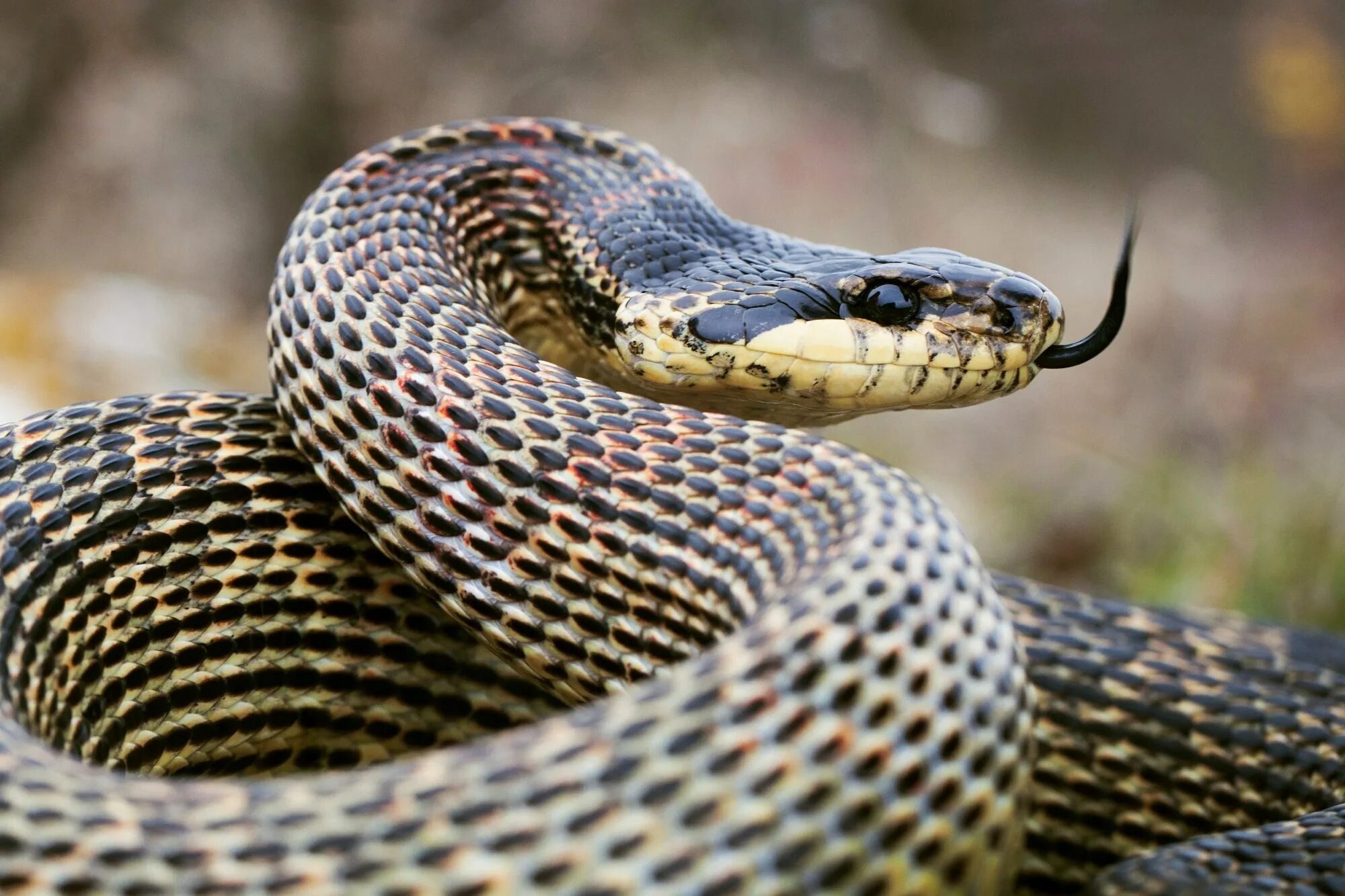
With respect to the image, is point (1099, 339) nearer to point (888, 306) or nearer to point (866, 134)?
point (888, 306)

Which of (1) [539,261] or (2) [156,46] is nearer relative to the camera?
(1) [539,261]

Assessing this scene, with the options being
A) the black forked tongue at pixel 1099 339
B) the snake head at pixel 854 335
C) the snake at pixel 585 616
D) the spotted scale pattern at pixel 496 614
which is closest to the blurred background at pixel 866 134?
the black forked tongue at pixel 1099 339

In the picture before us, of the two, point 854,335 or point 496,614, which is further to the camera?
point 854,335

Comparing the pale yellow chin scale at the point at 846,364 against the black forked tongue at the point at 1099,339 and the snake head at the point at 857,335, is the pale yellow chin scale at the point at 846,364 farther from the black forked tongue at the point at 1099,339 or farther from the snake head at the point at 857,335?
the black forked tongue at the point at 1099,339

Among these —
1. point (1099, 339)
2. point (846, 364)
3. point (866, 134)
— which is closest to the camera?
point (846, 364)

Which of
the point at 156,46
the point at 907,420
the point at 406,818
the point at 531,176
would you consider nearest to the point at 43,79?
the point at 156,46

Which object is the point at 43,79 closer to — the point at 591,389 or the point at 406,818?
the point at 591,389

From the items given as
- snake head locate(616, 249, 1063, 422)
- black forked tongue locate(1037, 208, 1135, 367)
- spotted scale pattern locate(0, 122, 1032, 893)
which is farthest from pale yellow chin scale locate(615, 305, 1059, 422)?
spotted scale pattern locate(0, 122, 1032, 893)

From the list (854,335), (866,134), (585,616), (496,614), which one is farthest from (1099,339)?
(866,134)
